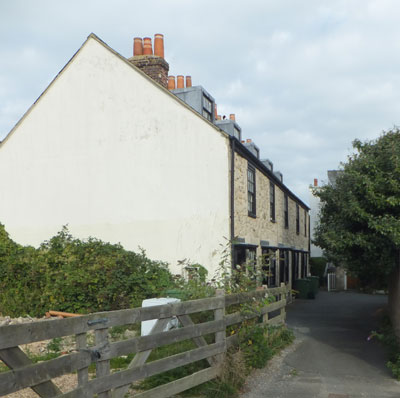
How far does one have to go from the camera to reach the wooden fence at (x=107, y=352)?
13.2ft

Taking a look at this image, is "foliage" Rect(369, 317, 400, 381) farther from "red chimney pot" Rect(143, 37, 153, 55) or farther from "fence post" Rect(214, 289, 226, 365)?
"red chimney pot" Rect(143, 37, 153, 55)

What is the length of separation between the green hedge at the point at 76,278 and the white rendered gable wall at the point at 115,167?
61.6 inches

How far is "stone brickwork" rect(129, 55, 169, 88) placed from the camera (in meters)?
17.6

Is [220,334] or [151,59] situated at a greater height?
[151,59]

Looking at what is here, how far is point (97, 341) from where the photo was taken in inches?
197

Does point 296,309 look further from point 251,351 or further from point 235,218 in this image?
point 251,351

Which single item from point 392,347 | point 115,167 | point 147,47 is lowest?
point 392,347

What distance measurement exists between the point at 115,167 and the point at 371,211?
9711 millimetres

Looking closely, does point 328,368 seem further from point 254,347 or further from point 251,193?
point 251,193

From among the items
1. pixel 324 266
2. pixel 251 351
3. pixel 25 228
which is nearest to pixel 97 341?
pixel 251 351

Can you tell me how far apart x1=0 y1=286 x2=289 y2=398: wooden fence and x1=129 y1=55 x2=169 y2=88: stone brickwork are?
37.5 feet

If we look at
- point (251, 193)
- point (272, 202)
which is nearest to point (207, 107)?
point (251, 193)

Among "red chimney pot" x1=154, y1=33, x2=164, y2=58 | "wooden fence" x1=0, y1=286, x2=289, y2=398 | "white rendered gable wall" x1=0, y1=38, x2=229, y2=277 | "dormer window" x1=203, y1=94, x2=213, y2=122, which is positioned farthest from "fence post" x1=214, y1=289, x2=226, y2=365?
"red chimney pot" x1=154, y1=33, x2=164, y2=58

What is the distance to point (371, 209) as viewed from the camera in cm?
994
